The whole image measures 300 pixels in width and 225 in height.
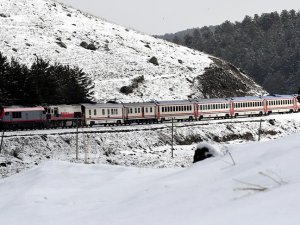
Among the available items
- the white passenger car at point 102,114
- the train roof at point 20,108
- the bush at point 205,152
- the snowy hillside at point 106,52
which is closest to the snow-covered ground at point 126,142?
the white passenger car at point 102,114

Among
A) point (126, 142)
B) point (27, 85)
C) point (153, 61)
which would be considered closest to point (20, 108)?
point (27, 85)

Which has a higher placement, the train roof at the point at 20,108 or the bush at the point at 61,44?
the bush at the point at 61,44

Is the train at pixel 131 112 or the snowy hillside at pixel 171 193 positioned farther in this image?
the train at pixel 131 112

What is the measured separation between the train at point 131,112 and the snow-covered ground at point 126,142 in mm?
2801

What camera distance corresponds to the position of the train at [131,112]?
174 feet

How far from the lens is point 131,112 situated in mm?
60375

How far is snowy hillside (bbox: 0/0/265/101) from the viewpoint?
305 feet

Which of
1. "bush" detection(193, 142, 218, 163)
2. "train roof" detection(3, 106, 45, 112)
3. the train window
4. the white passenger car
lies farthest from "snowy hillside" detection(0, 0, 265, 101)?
"bush" detection(193, 142, 218, 163)

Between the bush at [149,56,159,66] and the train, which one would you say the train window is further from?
the bush at [149,56,159,66]

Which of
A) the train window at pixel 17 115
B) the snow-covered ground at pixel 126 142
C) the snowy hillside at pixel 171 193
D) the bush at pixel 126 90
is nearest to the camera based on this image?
the snowy hillside at pixel 171 193

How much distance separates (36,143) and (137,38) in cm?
8080

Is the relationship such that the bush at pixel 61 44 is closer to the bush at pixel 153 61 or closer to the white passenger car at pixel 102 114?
the bush at pixel 153 61

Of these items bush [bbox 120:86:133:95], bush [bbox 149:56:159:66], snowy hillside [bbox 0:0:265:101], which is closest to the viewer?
bush [bbox 120:86:133:95]

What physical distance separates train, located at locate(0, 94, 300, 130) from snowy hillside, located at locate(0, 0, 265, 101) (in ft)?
68.7
